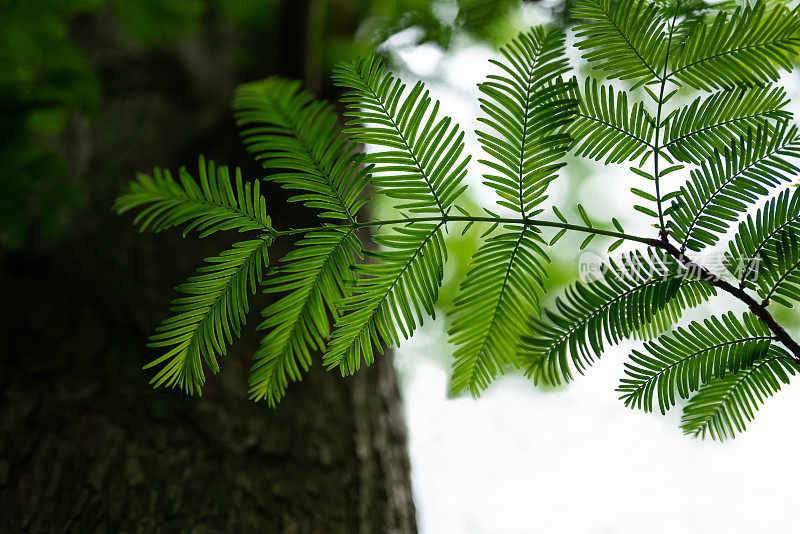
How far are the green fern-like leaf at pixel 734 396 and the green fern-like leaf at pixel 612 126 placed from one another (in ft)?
0.86

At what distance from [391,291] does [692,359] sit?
0.34m

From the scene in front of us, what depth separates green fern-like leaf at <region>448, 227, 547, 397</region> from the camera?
606 mm

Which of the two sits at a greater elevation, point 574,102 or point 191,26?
point 191,26

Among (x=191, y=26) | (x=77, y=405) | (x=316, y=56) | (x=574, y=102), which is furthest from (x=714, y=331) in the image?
(x=191, y=26)

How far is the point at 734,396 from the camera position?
24.3 inches

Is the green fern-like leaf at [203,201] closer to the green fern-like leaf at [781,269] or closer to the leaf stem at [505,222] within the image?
the leaf stem at [505,222]

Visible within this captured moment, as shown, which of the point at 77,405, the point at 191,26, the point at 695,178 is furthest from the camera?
the point at 191,26

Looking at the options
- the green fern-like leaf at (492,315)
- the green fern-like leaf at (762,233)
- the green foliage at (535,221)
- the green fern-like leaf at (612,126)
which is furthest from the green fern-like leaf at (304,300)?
the green fern-like leaf at (762,233)

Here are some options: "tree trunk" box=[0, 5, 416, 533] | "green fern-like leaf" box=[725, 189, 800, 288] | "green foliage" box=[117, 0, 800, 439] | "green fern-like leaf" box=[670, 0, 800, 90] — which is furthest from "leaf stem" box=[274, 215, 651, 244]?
"tree trunk" box=[0, 5, 416, 533]

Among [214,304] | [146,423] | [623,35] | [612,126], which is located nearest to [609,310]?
[612,126]

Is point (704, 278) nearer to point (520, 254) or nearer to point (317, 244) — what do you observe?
point (520, 254)

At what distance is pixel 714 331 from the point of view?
0.59 m

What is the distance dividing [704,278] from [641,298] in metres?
0.07

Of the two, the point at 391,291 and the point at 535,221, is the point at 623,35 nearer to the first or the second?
the point at 535,221
